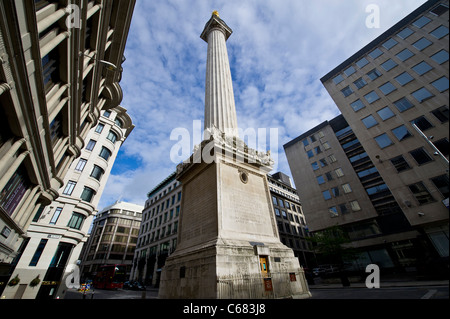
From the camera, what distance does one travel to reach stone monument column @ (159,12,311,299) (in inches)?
368

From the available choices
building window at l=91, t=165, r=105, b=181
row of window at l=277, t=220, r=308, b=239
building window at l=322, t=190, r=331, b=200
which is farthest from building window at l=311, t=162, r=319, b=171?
building window at l=91, t=165, r=105, b=181

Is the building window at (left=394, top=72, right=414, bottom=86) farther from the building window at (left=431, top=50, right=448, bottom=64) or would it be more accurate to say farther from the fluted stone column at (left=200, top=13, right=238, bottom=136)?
the fluted stone column at (left=200, top=13, right=238, bottom=136)

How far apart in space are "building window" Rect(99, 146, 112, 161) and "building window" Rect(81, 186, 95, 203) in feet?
15.4

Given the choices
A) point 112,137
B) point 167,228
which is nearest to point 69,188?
point 112,137

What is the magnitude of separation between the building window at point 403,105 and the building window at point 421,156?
790 millimetres

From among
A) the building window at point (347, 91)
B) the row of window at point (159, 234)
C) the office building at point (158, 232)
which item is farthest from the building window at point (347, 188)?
the row of window at point (159, 234)

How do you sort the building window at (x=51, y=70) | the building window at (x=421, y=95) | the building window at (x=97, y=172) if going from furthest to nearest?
the building window at (x=97, y=172) → the building window at (x=51, y=70) → the building window at (x=421, y=95)

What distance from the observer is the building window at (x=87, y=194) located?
24.6m

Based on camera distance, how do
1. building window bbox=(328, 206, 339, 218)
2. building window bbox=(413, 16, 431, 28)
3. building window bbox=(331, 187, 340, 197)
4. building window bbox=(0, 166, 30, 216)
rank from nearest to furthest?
building window bbox=(413, 16, 431, 28)
building window bbox=(0, 166, 30, 216)
building window bbox=(328, 206, 339, 218)
building window bbox=(331, 187, 340, 197)

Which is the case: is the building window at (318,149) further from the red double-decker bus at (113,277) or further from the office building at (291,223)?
the red double-decker bus at (113,277)

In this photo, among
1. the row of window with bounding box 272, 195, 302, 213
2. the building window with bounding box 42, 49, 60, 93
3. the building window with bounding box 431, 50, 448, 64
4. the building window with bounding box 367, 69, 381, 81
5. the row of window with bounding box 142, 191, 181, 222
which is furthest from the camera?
the row of window with bounding box 272, 195, 302, 213
